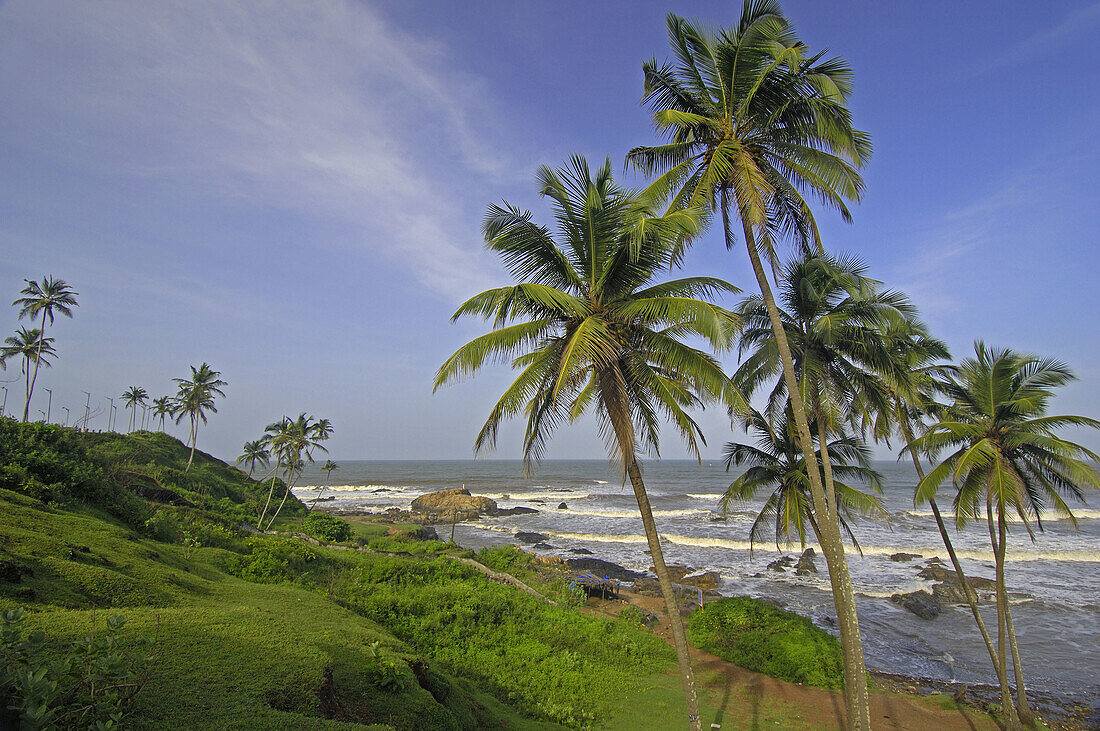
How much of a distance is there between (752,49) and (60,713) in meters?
9.81

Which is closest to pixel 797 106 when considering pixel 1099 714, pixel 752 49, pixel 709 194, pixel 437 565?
pixel 752 49

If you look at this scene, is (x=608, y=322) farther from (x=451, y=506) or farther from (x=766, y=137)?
(x=451, y=506)

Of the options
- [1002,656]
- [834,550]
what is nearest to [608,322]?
[834,550]

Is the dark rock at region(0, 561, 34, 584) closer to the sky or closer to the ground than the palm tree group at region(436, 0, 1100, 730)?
closer to the ground

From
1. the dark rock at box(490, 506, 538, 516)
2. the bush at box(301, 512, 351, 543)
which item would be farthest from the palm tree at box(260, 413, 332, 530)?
the dark rock at box(490, 506, 538, 516)

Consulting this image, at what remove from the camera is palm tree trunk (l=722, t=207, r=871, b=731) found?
6.77 meters

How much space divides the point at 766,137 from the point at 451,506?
4352cm

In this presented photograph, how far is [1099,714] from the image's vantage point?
1163 centimetres

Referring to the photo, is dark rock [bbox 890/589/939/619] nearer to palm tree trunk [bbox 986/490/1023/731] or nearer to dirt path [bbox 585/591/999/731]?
dirt path [bbox 585/591/999/731]

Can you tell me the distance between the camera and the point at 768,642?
12.4 m

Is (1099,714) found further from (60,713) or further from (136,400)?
(136,400)

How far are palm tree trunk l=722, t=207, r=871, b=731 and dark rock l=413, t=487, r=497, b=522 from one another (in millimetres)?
39002

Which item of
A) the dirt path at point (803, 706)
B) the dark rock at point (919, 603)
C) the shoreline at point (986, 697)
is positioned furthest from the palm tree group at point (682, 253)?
the dark rock at point (919, 603)

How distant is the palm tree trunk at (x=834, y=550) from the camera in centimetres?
677
